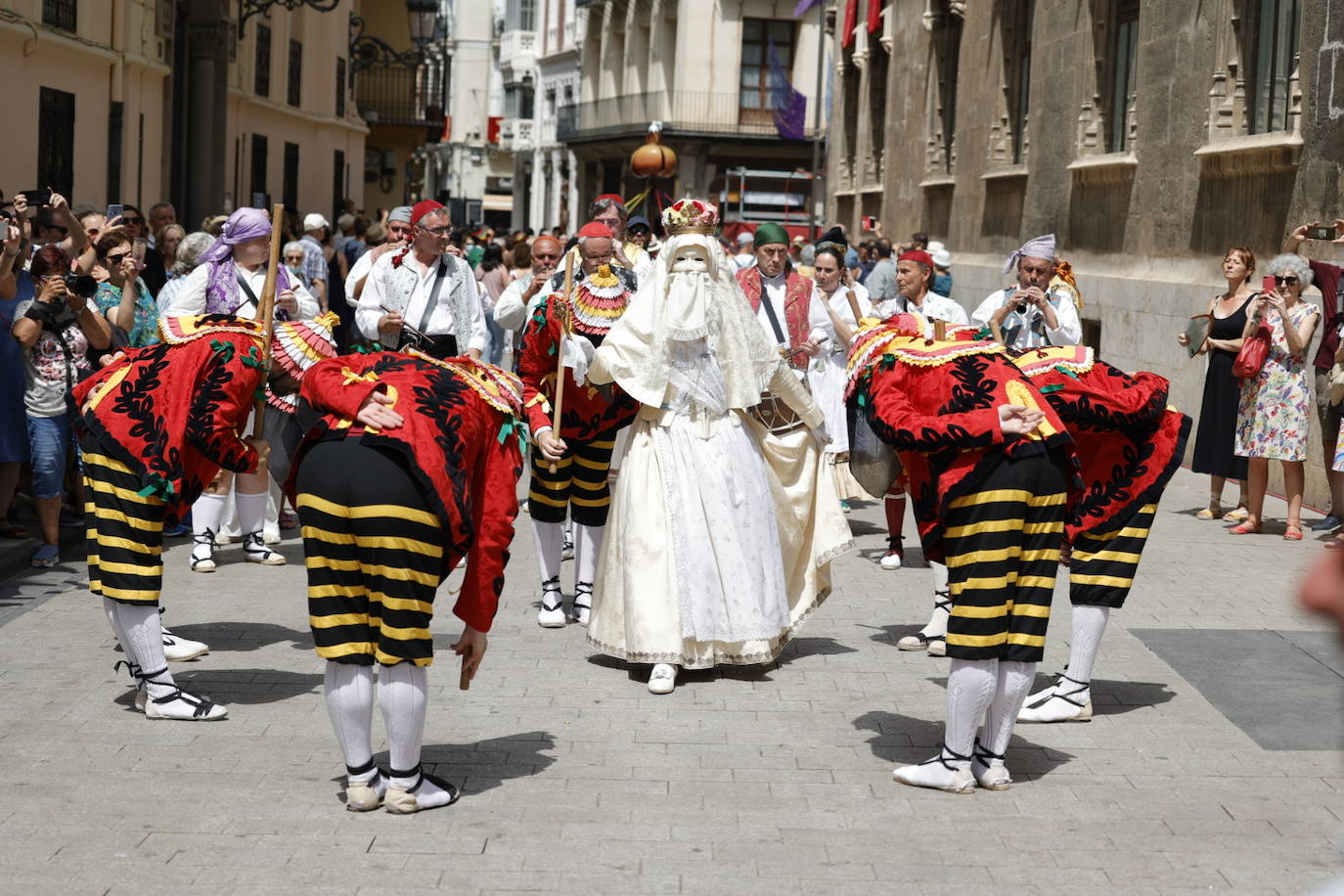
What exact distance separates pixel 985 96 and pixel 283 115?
12.6 meters

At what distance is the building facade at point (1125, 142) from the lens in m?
13.8

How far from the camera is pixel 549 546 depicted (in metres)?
8.85

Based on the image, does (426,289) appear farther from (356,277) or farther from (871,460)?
(871,460)

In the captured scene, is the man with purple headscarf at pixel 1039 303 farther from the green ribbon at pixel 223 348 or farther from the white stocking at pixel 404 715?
the white stocking at pixel 404 715

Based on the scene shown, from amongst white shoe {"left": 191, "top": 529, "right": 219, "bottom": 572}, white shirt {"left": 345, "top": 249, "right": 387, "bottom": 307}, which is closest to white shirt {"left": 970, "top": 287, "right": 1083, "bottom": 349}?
white shirt {"left": 345, "top": 249, "right": 387, "bottom": 307}

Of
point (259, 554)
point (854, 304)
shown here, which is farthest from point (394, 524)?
point (854, 304)

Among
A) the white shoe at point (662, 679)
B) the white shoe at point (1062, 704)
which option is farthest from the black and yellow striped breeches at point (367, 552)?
the white shoe at point (1062, 704)

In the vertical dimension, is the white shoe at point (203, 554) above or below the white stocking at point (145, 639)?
below

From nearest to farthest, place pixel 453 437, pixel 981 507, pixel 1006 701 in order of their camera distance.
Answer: pixel 453 437, pixel 981 507, pixel 1006 701

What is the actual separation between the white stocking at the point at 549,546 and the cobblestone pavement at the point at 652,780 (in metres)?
0.30

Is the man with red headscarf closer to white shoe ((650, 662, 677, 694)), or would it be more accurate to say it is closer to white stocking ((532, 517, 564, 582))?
white stocking ((532, 517, 564, 582))

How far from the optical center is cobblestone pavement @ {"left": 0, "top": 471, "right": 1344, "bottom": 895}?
5.11m

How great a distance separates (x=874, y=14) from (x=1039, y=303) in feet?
75.1

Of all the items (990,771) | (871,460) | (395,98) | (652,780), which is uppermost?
(395,98)
